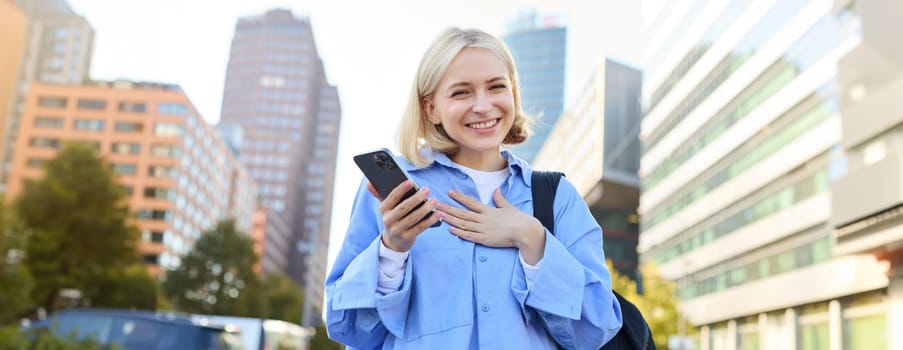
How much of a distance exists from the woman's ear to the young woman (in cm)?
4

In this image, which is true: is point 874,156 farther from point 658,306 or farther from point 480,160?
point 480,160

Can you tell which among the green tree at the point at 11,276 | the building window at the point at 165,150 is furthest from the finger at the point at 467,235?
the building window at the point at 165,150

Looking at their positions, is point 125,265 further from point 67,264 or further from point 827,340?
point 827,340

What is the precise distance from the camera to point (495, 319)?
1701 mm

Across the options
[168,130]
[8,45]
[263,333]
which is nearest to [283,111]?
[168,130]

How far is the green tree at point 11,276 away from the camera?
2588cm

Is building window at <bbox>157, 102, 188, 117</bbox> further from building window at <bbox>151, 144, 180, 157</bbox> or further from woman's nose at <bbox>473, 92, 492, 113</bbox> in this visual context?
woman's nose at <bbox>473, 92, 492, 113</bbox>

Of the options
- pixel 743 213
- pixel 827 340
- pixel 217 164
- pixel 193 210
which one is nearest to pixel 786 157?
pixel 743 213

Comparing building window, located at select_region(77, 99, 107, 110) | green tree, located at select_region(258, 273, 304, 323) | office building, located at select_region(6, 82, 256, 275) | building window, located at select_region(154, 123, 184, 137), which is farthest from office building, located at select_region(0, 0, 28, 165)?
green tree, located at select_region(258, 273, 304, 323)

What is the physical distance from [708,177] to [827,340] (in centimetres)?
1367

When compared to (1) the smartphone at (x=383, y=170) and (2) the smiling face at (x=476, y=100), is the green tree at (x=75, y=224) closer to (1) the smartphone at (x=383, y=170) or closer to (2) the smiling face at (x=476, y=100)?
(2) the smiling face at (x=476, y=100)

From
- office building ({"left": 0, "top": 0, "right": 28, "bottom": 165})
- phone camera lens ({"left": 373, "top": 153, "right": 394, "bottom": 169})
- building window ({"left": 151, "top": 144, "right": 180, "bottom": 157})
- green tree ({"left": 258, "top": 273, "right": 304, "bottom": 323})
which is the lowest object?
green tree ({"left": 258, "top": 273, "right": 304, "bottom": 323})

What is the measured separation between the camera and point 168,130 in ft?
259

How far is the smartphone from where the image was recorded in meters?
1.67
